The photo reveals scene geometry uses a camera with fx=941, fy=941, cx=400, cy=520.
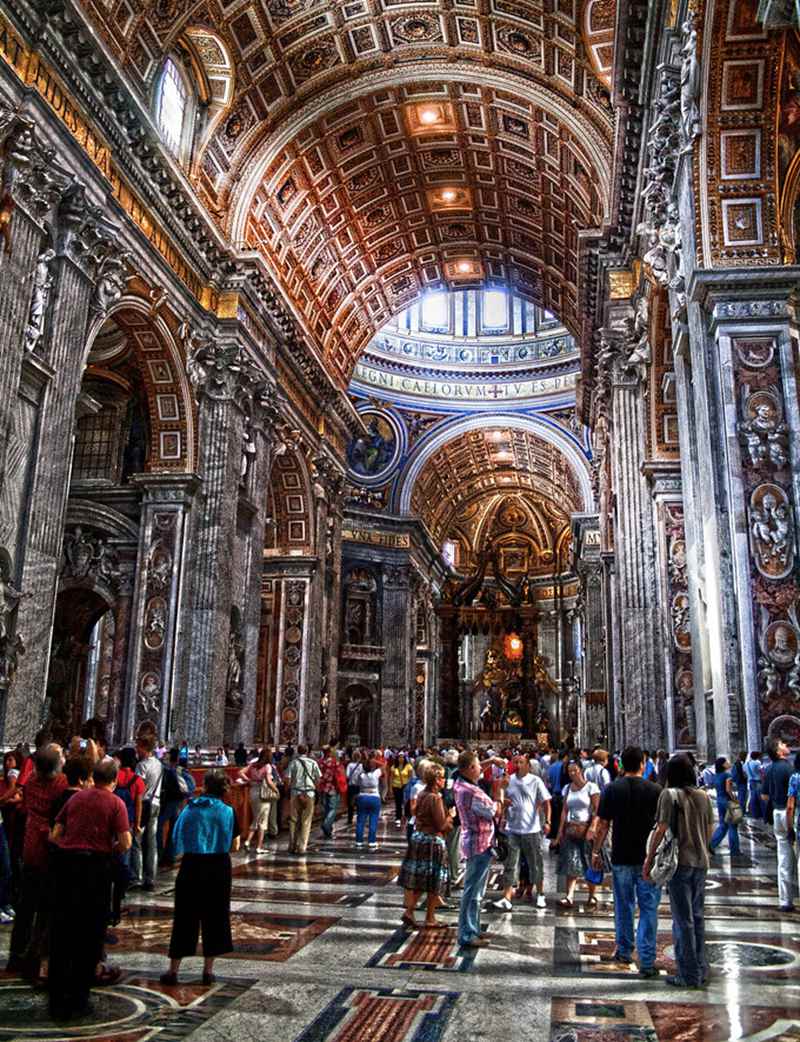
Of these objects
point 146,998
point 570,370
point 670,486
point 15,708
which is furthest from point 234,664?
point 570,370

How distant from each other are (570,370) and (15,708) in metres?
29.4

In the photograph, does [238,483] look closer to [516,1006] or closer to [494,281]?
[494,281]

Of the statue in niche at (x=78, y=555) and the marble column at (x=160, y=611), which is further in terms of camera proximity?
the statue in niche at (x=78, y=555)

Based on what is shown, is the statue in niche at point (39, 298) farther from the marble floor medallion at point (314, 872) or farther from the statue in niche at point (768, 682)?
the statue in niche at point (768, 682)

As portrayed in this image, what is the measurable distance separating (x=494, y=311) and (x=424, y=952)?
34.9 meters

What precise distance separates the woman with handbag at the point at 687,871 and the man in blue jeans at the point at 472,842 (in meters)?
1.40

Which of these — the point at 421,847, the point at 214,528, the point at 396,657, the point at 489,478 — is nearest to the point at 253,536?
the point at 214,528

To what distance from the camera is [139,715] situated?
15.6 metres

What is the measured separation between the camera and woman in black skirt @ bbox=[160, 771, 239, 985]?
4.77m

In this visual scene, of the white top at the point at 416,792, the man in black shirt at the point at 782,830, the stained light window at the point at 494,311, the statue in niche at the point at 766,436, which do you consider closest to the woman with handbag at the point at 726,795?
the man in black shirt at the point at 782,830

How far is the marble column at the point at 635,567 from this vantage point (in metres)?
14.6

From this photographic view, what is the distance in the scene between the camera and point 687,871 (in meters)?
4.74

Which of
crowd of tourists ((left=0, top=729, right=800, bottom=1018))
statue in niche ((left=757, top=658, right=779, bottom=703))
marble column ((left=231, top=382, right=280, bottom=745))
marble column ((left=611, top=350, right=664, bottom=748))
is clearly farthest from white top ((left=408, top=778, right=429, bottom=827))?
marble column ((left=231, top=382, right=280, bottom=745))

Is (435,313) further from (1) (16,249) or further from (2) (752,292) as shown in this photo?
(2) (752,292)
